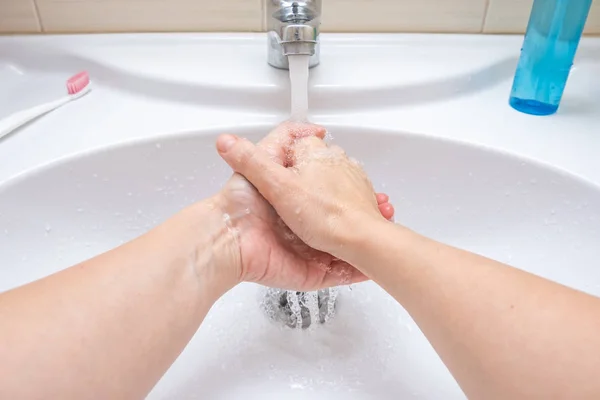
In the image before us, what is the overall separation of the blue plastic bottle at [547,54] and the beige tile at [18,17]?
55 cm

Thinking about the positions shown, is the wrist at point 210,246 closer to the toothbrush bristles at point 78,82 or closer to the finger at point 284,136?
the finger at point 284,136

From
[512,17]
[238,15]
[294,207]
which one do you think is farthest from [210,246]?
[512,17]

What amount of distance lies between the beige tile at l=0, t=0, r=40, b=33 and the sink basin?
222mm

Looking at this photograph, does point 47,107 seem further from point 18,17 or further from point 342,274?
point 342,274

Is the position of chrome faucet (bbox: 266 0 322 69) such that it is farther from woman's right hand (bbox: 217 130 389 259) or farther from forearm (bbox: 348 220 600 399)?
forearm (bbox: 348 220 600 399)

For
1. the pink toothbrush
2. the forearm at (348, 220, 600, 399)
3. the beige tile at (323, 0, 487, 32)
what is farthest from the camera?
the beige tile at (323, 0, 487, 32)

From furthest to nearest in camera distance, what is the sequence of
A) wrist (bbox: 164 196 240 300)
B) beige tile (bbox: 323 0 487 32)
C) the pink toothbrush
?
beige tile (bbox: 323 0 487 32)
the pink toothbrush
wrist (bbox: 164 196 240 300)

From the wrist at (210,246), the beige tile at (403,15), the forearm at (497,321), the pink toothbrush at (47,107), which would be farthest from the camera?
the beige tile at (403,15)

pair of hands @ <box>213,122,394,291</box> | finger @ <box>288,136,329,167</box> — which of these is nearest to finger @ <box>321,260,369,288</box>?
pair of hands @ <box>213,122,394,291</box>

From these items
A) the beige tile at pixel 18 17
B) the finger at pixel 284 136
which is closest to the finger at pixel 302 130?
the finger at pixel 284 136

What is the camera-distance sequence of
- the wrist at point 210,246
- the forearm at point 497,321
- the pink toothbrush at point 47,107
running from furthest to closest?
the pink toothbrush at point 47,107
the wrist at point 210,246
the forearm at point 497,321

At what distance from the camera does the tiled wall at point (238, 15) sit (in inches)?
24.4

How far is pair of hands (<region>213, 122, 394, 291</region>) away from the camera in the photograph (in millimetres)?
450

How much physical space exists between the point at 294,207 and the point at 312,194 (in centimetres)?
2
